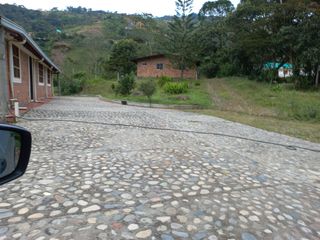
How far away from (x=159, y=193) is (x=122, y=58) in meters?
35.3

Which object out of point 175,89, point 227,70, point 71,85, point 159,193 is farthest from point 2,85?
point 227,70

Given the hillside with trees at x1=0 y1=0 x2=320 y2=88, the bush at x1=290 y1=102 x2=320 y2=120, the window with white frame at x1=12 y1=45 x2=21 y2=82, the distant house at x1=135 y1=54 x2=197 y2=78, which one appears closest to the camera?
the window with white frame at x1=12 y1=45 x2=21 y2=82

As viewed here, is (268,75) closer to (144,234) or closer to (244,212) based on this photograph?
(244,212)

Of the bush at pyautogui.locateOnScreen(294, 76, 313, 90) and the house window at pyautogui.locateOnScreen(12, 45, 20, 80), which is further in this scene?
the bush at pyautogui.locateOnScreen(294, 76, 313, 90)

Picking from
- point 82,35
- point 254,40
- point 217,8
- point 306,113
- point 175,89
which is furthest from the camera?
point 82,35

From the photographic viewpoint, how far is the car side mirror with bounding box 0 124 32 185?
129 centimetres

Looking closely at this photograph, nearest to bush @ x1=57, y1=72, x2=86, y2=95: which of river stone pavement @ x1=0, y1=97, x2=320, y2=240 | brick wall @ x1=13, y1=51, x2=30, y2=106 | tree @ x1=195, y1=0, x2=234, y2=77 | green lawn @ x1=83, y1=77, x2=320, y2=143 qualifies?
green lawn @ x1=83, y1=77, x2=320, y2=143

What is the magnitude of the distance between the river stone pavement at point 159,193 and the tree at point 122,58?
32.3 m

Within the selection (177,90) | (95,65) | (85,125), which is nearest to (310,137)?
(85,125)

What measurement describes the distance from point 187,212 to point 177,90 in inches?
774

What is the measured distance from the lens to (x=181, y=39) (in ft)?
104

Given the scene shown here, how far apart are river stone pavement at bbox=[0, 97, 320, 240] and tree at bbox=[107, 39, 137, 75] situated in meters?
32.3

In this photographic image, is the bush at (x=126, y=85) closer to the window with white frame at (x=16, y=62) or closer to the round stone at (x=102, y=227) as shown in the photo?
the window with white frame at (x=16, y=62)

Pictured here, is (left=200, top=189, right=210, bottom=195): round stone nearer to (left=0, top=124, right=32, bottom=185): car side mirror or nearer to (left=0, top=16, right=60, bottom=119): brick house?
(left=0, top=124, right=32, bottom=185): car side mirror
